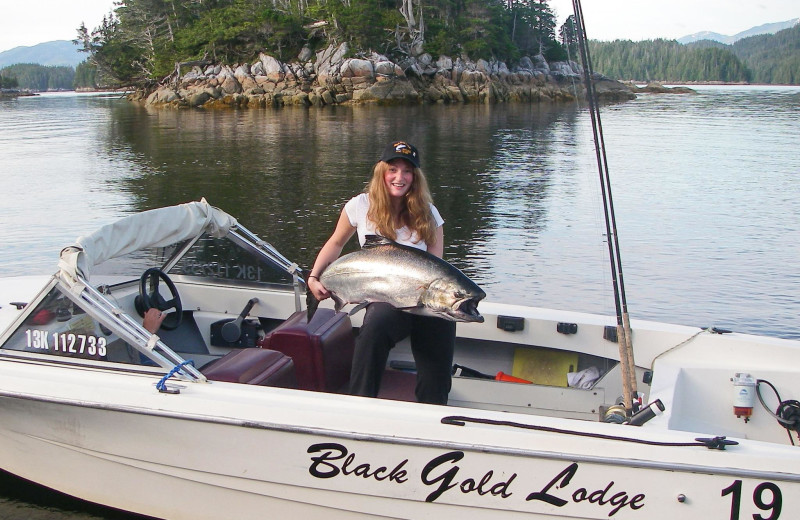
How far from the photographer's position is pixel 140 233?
4.94 metres

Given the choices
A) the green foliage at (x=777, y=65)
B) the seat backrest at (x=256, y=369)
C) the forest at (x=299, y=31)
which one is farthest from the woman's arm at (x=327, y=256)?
the green foliage at (x=777, y=65)

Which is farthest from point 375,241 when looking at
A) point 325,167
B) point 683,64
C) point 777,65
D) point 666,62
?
point 666,62

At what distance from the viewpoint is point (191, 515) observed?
4137mm

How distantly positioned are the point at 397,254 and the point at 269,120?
113ft

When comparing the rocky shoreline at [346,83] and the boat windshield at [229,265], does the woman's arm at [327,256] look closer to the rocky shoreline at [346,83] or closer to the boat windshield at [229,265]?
the boat windshield at [229,265]

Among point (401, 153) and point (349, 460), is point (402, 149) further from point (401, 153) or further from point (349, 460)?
point (349, 460)

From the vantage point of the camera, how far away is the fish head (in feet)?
12.2

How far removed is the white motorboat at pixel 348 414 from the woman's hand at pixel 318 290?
536 millimetres

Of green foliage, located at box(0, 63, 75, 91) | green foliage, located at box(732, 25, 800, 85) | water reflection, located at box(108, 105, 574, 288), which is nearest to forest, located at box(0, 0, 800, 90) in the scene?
water reflection, located at box(108, 105, 574, 288)

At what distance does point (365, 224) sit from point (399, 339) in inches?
25.5

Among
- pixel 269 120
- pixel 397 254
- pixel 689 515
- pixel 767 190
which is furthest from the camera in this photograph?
pixel 269 120

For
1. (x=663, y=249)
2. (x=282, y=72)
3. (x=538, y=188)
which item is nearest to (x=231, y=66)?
(x=282, y=72)

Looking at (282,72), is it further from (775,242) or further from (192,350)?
(192,350)

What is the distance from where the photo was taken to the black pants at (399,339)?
4059 millimetres
